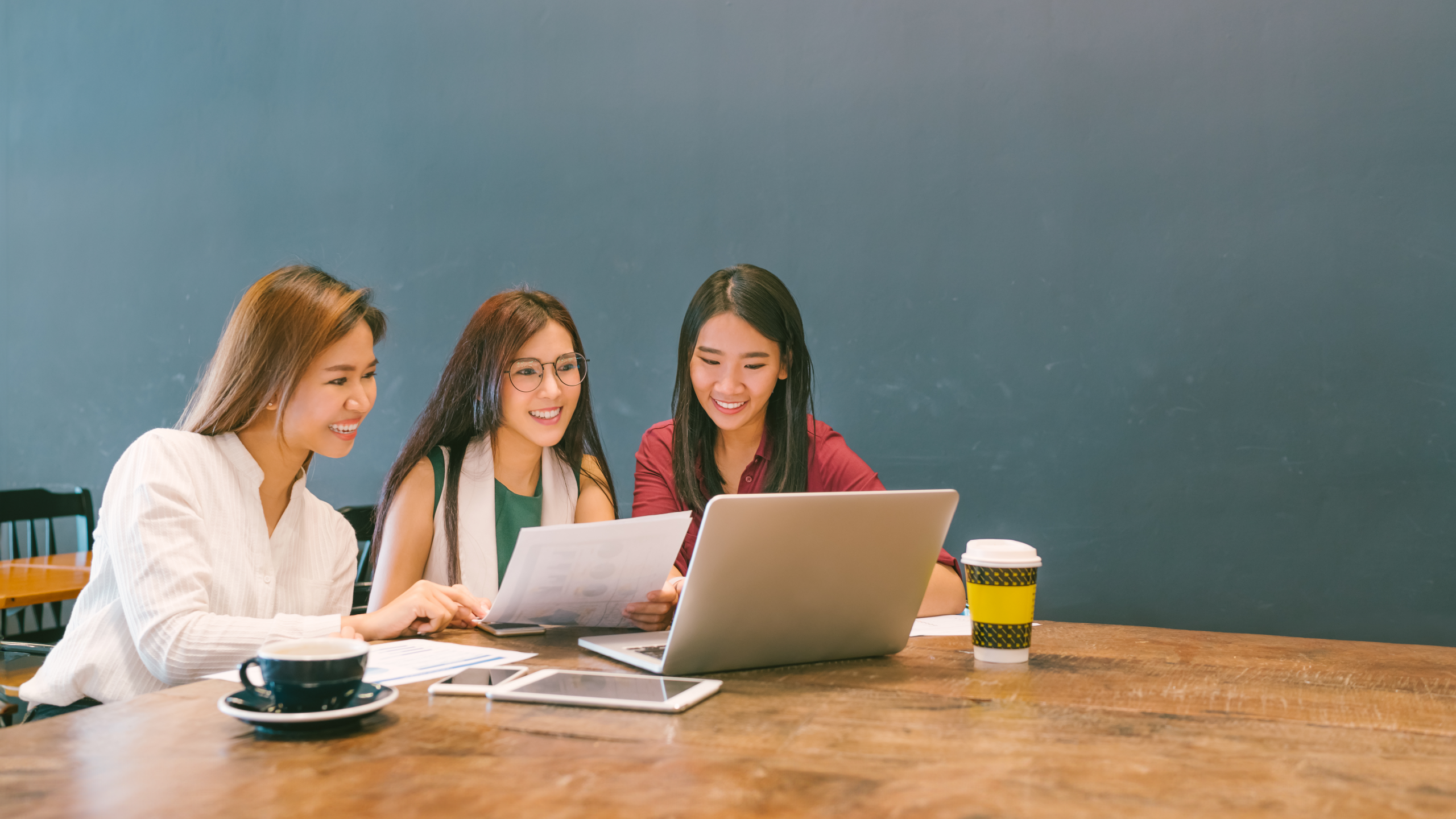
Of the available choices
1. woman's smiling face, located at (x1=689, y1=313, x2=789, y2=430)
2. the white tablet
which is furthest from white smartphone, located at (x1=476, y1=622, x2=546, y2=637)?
woman's smiling face, located at (x1=689, y1=313, x2=789, y2=430)

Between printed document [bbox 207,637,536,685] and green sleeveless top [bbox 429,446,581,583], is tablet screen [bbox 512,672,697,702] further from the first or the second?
green sleeveless top [bbox 429,446,581,583]

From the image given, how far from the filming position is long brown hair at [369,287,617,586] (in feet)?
5.92

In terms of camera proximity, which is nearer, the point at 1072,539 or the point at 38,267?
the point at 1072,539

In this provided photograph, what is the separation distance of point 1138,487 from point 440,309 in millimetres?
2110

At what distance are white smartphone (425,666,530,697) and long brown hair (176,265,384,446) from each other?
61 cm

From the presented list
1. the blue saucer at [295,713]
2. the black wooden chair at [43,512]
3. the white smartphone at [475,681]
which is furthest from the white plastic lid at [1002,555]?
the black wooden chair at [43,512]

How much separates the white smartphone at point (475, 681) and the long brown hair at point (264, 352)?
2.01 ft

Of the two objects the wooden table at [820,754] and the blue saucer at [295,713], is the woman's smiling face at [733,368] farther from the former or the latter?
the blue saucer at [295,713]

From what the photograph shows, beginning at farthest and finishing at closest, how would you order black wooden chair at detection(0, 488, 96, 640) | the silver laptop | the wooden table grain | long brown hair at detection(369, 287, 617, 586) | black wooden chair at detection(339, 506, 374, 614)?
black wooden chair at detection(0, 488, 96, 640), black wooden chair at detection(339, 506, 374, 614), the wooden table grain, long brown hair at detection(369, 287, 617, 586), the silver laptop

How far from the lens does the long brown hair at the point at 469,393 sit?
5.92 feet

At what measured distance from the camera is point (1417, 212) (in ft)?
7.32

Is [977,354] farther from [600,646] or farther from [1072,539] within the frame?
[600,646]

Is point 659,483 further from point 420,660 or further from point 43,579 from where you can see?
point 43,579

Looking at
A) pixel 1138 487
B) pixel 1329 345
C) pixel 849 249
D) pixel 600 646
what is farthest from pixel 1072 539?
pixel 600 646
